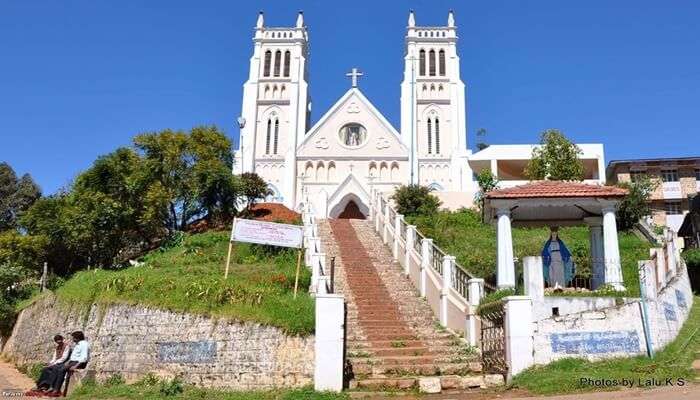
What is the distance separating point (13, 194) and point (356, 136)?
24.5 meters

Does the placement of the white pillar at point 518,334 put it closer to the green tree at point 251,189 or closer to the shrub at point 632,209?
the shrub at point 632,209

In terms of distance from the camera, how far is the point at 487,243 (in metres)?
24.8

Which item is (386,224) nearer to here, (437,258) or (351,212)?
(437,258)

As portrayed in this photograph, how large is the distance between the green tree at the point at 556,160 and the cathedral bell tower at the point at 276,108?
21118 millimetres

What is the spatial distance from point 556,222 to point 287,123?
33.8m

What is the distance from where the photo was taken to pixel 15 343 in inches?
780

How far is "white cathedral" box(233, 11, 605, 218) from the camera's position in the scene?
43.2m

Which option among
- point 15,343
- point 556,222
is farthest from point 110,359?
point 556,222

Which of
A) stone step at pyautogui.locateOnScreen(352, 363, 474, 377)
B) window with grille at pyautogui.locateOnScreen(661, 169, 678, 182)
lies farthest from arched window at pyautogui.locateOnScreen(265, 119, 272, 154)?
stone step at pyautogui.locateOnScreen(352, 363, 474, 377)

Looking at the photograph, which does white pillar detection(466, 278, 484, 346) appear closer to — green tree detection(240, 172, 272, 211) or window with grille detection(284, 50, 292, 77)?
green tree detection(240, 172, 272, 211)

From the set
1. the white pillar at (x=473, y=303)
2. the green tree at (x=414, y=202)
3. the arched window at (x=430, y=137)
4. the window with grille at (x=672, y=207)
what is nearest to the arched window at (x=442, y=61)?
the arched window at (x=430, y=137)

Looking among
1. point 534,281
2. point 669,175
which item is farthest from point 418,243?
point 669,175

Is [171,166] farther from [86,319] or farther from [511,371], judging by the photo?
[511,371]

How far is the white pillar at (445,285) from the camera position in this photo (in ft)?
46.6
